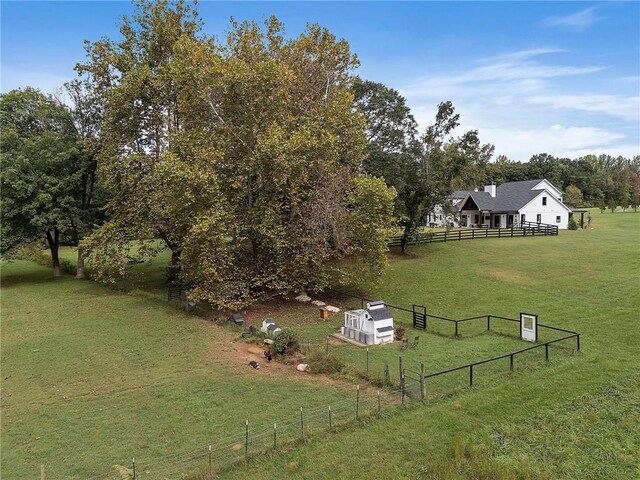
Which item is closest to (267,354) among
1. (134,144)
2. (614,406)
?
(614,406)

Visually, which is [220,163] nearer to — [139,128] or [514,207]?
[139,128]

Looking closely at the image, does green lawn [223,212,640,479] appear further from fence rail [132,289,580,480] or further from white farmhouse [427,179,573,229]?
white farmhouse [427,179,573,229]

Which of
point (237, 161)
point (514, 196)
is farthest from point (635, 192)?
point (237, 161)

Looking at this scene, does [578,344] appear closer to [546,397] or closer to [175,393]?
[546,397]

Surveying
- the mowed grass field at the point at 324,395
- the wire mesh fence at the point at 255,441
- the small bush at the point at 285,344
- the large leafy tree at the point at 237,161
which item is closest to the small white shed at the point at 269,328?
the mowed grass field at the point at 324,395

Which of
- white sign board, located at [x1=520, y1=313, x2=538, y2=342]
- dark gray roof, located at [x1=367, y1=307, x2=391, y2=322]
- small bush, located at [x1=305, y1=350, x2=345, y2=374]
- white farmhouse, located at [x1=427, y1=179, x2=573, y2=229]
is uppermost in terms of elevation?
white farmhouse, located at [x1=427, y1=179, x2=573, y2=229]

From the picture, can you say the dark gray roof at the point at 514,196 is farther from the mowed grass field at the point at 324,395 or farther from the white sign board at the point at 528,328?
the white sign board at the point at 528,328

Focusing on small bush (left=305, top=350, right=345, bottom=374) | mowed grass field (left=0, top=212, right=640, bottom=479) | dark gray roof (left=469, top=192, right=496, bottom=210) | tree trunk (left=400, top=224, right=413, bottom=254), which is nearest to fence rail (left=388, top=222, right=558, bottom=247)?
tree trunk (left=400, top=224, right=413, bottom=254)
